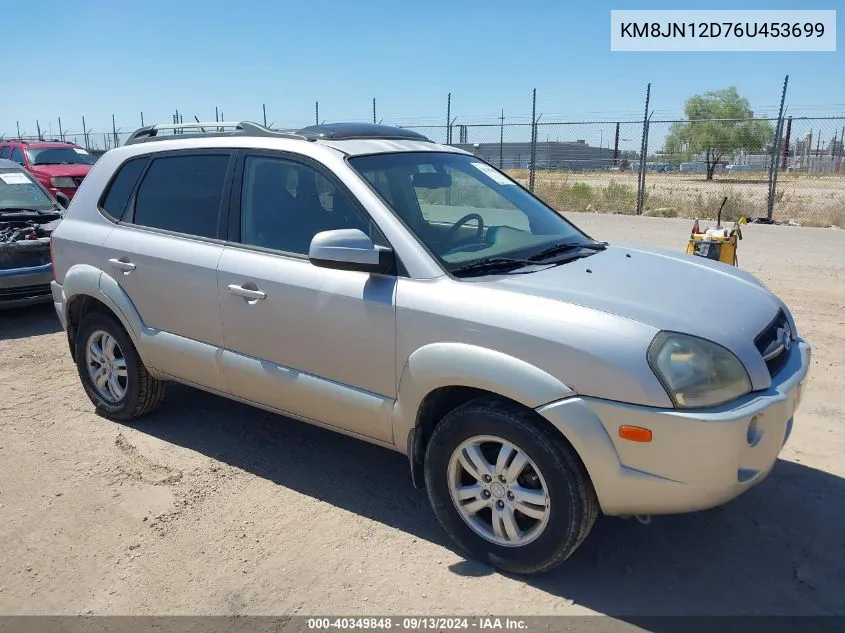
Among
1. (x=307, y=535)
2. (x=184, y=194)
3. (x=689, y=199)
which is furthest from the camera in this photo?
(x=689, y=199)

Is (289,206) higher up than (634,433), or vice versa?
(289,206)

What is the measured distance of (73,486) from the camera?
3939 mm

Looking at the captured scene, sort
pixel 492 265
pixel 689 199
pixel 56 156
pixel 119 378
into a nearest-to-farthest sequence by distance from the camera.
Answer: pixel 492 265
pixel 119 378
pixel 56 156
pixel 689 199

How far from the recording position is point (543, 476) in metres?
2.82

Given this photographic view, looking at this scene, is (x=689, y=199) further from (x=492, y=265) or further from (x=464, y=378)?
(x=464, y=378)

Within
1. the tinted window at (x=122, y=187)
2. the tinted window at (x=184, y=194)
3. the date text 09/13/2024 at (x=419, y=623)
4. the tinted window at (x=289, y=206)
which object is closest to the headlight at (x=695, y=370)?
the date text 09/13/2024 at (x=419, y=623)

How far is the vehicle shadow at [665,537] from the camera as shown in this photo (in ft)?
9.47

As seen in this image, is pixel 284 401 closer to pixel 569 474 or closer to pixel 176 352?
pixel 176 352

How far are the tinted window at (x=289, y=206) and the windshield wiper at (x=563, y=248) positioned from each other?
876 mm

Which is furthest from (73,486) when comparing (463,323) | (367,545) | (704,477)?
(704,477)

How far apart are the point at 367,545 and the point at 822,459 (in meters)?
2.70

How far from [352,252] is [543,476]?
1274mm

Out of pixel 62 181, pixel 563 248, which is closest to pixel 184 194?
pixel 563 248

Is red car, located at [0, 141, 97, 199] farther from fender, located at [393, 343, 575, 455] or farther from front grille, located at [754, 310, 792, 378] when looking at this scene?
front grille, located at [754, 310, 792, 378]
